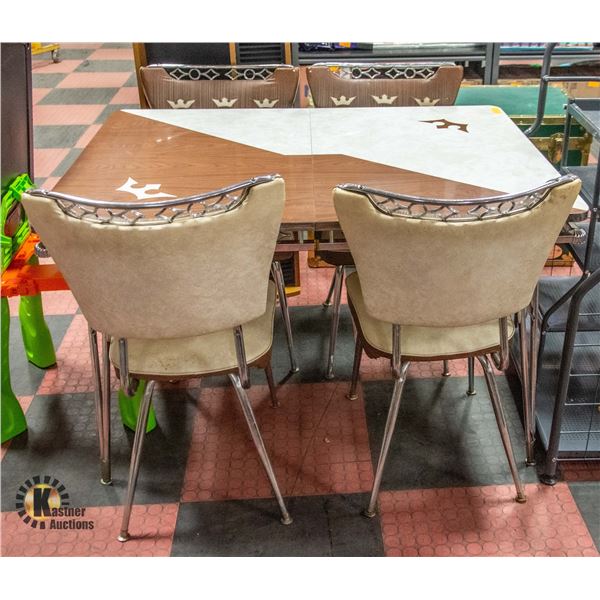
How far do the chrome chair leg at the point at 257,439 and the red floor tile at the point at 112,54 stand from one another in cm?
544

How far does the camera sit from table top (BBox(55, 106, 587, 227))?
1633 mm

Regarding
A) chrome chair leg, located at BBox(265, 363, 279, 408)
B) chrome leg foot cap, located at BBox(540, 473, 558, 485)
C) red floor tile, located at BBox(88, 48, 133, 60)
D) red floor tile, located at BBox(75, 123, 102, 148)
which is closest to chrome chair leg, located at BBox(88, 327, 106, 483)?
chrome chair leg, located at BBox(265, 363, 279, 408)

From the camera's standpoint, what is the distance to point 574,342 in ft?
5.84

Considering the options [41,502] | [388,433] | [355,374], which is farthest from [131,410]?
[388,433]

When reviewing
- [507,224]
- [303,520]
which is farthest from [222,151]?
[303,520]

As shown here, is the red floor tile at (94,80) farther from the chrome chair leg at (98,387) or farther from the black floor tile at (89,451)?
the chrome chair leg at (98,387)

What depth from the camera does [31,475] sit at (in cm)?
196

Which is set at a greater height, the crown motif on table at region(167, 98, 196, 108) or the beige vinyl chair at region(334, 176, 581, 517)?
the crown motif on table at region(167, 98, 196, 108)

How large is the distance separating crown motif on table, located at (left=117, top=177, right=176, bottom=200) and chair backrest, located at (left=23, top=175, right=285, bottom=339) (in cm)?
26

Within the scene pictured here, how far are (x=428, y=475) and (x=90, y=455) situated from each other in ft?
3.37

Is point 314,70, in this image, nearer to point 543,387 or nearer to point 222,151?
point 222,151

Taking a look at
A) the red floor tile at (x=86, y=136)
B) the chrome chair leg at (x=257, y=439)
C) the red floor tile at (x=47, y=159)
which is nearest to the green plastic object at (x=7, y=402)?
the chrome chair leg at (x=257, y=439)

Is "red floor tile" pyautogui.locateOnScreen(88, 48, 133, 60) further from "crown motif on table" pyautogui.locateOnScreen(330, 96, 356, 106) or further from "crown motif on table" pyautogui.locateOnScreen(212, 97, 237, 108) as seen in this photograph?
"crown motif on table" pyautogui.locateOnScreen(330, 96, 356, 106)

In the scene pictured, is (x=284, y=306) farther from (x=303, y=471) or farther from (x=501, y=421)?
(x=501, y=421)
